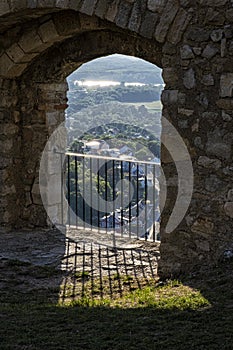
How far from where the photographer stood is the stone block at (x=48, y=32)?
6.65 m

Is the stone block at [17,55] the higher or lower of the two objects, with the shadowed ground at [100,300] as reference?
higher

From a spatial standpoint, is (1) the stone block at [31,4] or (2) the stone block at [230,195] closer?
(2) the stone block at [230,195]

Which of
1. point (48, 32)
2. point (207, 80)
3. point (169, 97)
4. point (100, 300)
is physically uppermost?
point (48, 32)

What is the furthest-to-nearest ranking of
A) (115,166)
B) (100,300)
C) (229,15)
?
(115,166)
(100,300)
(229,15)

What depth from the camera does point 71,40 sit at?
7020 millimetres

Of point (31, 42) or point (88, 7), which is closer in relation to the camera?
point (88, 7)

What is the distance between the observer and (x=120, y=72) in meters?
9.62

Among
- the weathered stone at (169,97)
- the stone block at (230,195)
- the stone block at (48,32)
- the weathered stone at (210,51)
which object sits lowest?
the stone block at (230,195)

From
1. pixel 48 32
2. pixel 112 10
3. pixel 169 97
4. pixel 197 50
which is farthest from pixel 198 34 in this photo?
pixel 48 32

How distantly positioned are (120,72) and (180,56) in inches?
173

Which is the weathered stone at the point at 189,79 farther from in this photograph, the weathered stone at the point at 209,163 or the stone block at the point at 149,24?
the weathered stone at the point at 209,163

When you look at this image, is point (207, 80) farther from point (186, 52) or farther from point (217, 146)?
point (217, 146)

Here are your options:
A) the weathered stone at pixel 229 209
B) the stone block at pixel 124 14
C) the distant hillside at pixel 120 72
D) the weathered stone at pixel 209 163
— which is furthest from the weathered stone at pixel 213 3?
the distant hillside at pixel 120 72

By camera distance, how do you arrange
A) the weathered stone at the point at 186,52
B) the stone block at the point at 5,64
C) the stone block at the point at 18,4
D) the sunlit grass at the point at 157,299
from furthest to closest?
the stone block at the point at 5,64 → the stone block at the point at 18,4 → the weathered stone at the point at 186,52 → the sunlit grass at the point at 157,299
